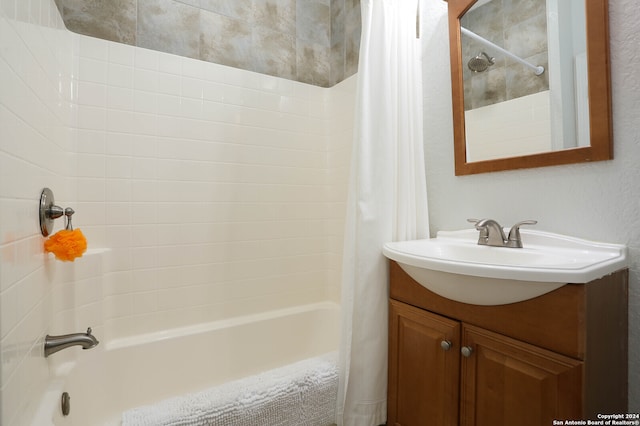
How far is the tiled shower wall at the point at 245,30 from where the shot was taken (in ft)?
4.76

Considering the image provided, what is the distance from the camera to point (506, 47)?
45.9 inches

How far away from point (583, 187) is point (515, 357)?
0.60m

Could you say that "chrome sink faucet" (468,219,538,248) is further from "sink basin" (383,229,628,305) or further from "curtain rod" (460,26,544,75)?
"curtain rod" (460,26,544,75)

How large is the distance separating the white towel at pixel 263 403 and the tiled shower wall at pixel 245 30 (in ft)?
5.29

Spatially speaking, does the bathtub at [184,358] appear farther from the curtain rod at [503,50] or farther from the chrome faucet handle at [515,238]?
the curtain rod at [503,50]

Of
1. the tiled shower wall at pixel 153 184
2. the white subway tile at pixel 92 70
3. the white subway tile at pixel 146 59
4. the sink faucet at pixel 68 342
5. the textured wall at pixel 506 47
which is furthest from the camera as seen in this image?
the white subway tile at pixel 146 59

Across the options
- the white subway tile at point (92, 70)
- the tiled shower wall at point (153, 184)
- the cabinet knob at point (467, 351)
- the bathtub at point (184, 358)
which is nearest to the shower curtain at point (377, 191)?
the cabinet knob at point (467, 351)

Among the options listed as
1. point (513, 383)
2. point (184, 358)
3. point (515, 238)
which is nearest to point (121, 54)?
point (184, 358)

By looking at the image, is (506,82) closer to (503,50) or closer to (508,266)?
(503,50)

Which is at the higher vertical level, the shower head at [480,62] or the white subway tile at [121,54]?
the white subway tile at [121,54]

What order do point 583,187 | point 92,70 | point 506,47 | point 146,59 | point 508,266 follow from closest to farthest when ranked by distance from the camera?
point 508,266 → point 583,187 → point 506,47 → point 92,70 → point 146,59

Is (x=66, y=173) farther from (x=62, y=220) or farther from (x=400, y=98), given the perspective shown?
(x=400, y=98)

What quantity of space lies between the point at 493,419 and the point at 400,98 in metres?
1.19

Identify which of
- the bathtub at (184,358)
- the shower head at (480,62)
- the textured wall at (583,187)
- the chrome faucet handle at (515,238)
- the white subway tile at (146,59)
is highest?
the white subway tile at (146,59)
